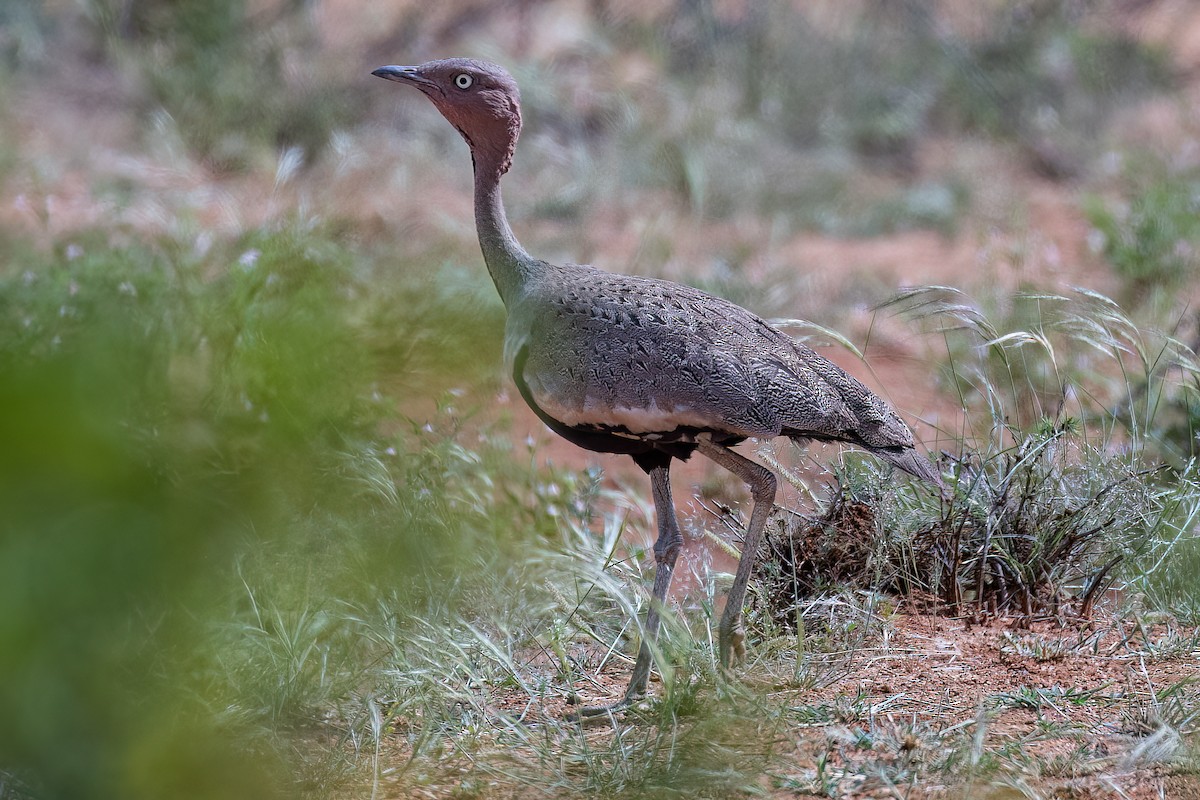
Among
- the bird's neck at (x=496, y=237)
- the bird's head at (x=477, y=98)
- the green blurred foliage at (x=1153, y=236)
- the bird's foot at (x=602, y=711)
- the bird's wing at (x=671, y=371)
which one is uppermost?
the green blurred foliage at (x=1153, y=236)

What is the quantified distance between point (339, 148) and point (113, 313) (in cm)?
801

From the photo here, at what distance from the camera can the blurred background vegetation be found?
76 centimetres

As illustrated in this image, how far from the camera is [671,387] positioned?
325 centimetres

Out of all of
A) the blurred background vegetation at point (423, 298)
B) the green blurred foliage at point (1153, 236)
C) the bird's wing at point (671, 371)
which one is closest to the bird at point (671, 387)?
the bird's wing at point (671, 371)

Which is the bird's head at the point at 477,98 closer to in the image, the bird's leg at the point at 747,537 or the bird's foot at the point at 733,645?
the bird's leg at the point at 747,537

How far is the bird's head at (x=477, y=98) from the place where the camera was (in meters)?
3.83

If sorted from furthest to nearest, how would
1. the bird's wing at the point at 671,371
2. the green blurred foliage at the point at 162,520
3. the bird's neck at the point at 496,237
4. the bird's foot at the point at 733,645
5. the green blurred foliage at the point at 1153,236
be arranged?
the green blurred foliage at the point at 1153,236, the bird's neck at the point at 496,237, the bird's foot at the point at 733,645, the bird's wing at the point at 671,371, the green blurred foliage at the point at 162,520

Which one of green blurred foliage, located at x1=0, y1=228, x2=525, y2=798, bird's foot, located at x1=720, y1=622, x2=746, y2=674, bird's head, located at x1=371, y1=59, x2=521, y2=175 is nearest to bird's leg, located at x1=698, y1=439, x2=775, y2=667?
bird's foot, located at x1=720, y1=622, x2=746, y2=674

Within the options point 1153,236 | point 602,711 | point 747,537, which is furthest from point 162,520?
point 1153,236

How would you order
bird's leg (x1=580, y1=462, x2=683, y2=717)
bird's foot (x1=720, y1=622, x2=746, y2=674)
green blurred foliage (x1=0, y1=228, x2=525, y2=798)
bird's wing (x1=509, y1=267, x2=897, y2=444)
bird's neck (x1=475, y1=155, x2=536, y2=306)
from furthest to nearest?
bird's neck (x1=475, y1=155, x2=536, y2=306) < bird's leg (x1=580, y1=462, x2=683, y2=717) < bird's foot (x1=720, y1=622, x2=746, y2=674) < bird's wing (x1=509, y1=267, x2=897, y2=444) < green blurred foliage (x1=0, y1=228, x2=525, y2=798)

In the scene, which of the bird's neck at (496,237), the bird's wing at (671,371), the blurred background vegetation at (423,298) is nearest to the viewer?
the blurred background vegetation at (423,298)

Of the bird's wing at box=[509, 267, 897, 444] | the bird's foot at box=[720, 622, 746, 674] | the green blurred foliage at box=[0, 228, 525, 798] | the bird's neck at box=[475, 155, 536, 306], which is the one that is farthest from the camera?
the bird's neck at box=[475, 155, 536, 306]

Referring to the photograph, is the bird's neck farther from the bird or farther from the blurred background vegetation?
the blurred background vegetation

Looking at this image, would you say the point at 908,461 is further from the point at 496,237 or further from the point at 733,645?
the point at 496,237
